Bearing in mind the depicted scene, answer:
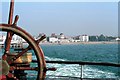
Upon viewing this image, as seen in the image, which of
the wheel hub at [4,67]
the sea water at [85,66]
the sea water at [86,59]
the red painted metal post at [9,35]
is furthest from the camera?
the sea water at [86,59]

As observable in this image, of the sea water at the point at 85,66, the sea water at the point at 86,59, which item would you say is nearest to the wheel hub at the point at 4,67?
the sea water at the point at 85,66

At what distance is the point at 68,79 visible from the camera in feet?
18.2

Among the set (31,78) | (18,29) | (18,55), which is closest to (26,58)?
(18,55)

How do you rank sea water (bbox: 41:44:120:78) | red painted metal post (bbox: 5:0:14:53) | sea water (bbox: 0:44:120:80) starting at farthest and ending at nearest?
sea water (bbox: 41:44:120:78)
sea water (bbox: 0:44:120:80)
red painted metal post (bbox: 5:0:14:53)

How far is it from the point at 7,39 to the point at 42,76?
0.60m

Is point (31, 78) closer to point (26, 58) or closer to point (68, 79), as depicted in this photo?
point (68, 79)

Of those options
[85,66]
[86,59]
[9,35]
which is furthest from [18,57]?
[86,59]

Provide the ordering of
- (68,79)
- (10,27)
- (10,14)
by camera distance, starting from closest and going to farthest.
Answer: (10,27)
(10,14)
(68,79)

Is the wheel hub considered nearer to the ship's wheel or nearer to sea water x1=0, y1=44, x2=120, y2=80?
the ship's wheel

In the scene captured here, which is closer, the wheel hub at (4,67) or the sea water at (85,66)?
the wheel hub at (4,67)

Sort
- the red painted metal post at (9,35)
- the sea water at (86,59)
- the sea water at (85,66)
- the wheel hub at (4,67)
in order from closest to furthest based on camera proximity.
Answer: the wheel hub at (4,67) < the red painted metal post at (9,35) < the sea water at (85,66) < the sea water at (86,59)

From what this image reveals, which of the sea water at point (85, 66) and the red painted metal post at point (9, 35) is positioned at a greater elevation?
the red painted metal post at point (9, 35)

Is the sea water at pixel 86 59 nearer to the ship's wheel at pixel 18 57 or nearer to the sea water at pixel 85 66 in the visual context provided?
the sea water at pixel 85 66

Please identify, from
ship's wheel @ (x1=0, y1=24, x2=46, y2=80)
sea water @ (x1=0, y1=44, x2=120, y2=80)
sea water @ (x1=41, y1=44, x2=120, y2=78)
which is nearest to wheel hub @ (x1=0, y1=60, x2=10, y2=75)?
ship's wheel @ (x1=0, y1=24, x2=46, y2=80)
